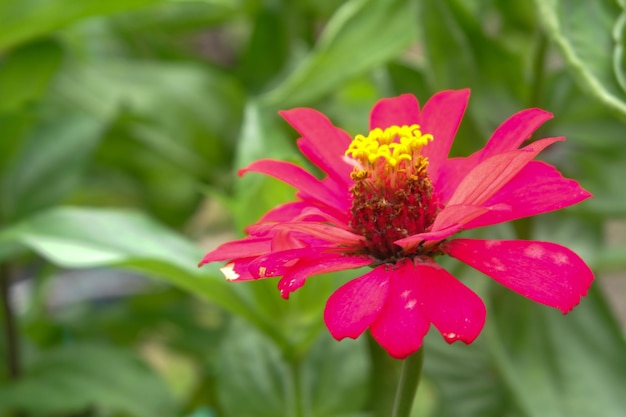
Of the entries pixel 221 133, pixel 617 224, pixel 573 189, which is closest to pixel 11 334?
pixel 221 133

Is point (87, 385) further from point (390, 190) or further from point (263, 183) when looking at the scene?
point (390, 190)

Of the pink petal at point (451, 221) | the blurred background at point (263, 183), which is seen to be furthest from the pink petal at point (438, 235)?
the blurred background at point (263, 183)

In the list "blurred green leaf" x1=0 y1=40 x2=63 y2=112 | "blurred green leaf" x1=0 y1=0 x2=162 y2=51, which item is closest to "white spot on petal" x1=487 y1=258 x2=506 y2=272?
"blurred green leaf" x1=0 y1=0 x2=162 y2=51

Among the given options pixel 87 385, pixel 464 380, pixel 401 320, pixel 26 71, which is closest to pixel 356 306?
pixel 401 320

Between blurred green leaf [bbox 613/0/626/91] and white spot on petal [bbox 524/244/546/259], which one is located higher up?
white spot on petal [bbox 524/244/546/259]

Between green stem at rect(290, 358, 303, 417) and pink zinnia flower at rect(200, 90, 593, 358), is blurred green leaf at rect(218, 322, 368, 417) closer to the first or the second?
green stem at rect(290, 358, 303, 417)

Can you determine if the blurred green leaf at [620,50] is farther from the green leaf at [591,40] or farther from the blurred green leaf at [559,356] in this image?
the blurred green leaf at [559,356]
